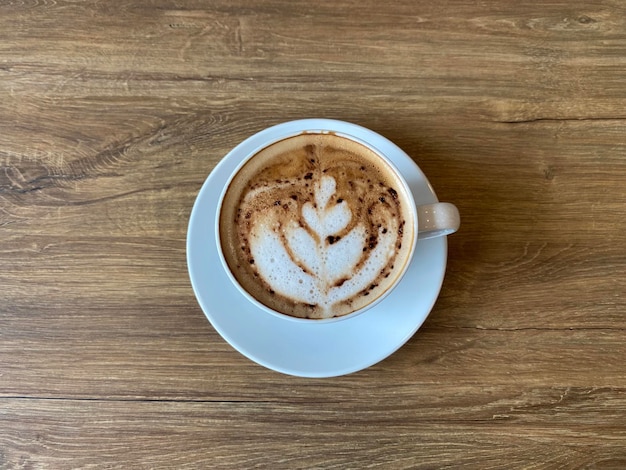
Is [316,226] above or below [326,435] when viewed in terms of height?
above

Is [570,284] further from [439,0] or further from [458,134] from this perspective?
[439,0]

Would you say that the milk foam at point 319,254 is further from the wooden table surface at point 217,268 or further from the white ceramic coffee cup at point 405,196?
the wooden table surface at point 217,268

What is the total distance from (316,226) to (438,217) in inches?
7.0

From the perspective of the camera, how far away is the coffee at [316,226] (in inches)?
32.2

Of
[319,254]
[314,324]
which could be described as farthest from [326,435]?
[319,254]

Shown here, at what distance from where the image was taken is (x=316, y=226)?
83 cm

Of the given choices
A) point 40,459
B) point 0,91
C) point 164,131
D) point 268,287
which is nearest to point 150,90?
point 164,131

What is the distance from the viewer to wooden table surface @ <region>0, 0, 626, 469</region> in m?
0.93

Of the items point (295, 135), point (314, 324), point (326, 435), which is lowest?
point (326, 435)

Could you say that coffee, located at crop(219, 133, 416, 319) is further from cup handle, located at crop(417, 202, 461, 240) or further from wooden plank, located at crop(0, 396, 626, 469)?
wooden plank, located at crop(0, 396, 626, 469)

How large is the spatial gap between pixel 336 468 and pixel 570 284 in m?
0.50

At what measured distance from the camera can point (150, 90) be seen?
1013 mm

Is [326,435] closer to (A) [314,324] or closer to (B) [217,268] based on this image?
(A) [314,324]

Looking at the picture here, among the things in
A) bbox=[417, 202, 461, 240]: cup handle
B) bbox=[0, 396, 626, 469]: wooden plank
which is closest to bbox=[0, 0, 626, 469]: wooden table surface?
bbox=[0, 396, 626, 469]: wooden plank
